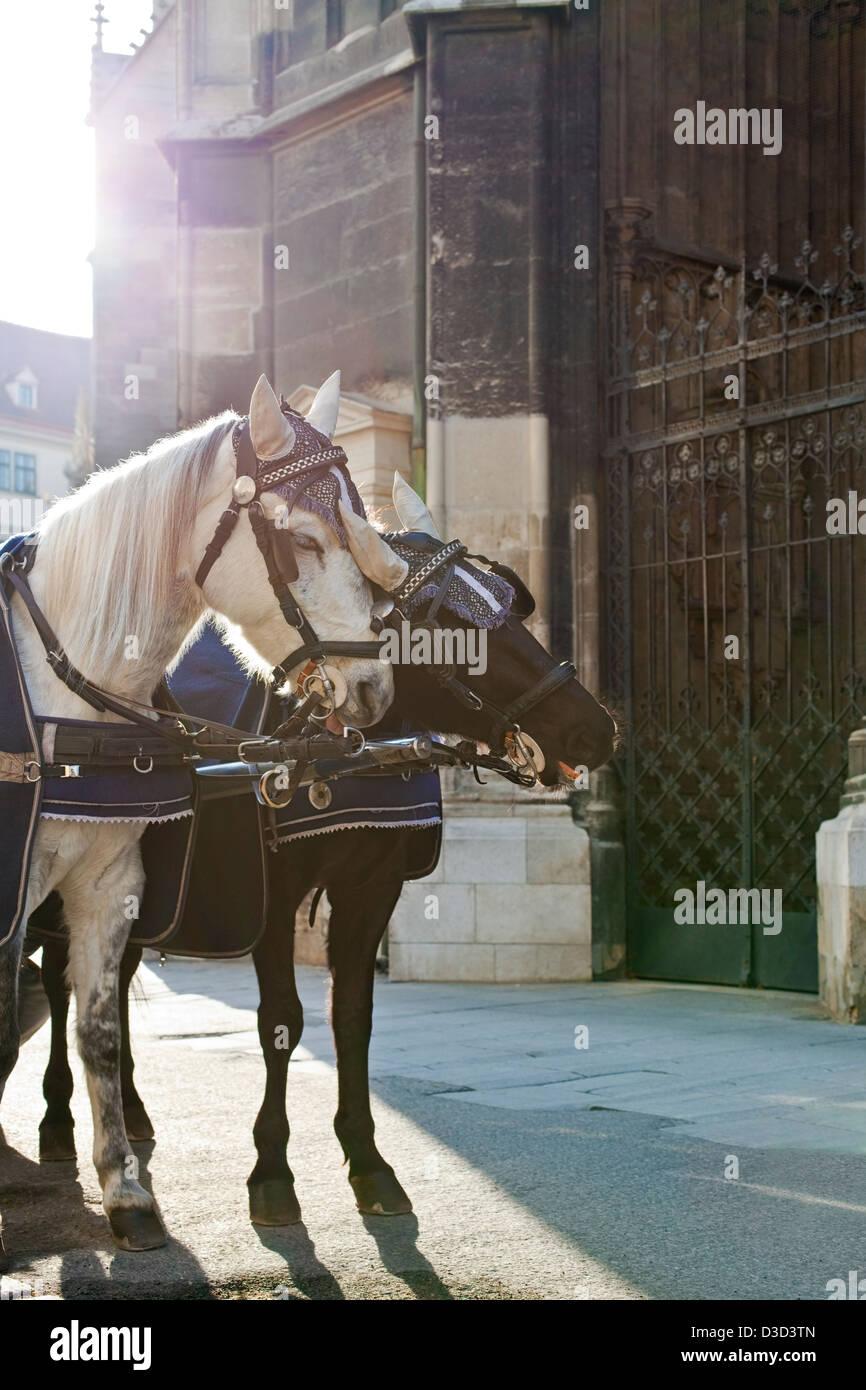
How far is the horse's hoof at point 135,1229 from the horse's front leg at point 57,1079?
4.12 ft

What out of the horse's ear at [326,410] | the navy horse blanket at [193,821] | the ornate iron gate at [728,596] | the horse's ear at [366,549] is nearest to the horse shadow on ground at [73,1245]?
the navy horse blanket at [193,821]

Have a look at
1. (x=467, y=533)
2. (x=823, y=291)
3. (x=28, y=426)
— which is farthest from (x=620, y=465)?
(x=28, y=426)

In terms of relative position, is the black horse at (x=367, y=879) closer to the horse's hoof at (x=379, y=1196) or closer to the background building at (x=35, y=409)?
the horse's hoof at (x=379, y=1196)

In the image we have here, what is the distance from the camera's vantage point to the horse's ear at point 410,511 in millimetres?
4570

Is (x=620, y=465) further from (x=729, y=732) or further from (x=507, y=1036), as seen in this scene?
(x=507, y=1036)

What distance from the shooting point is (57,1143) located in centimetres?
507

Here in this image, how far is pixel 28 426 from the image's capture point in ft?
196

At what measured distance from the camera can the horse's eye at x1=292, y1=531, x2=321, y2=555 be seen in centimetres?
371

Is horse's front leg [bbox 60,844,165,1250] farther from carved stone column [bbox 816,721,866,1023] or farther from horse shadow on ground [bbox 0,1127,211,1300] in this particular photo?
carved stone column [bbox 816,721,866,1023]

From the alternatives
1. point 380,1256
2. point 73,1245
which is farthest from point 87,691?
point 380,1256

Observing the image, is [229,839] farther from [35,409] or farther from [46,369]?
[46,369]

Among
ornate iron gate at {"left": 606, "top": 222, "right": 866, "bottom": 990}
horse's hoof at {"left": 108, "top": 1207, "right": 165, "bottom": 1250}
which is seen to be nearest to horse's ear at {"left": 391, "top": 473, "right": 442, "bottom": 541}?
horse's hoof at {"left": 108, "top": 1207, "right": 165, "bottom": 1250}

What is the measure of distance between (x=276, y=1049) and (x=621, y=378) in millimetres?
7123

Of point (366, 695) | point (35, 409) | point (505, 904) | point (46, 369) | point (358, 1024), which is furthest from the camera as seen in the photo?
point (46, 369)
